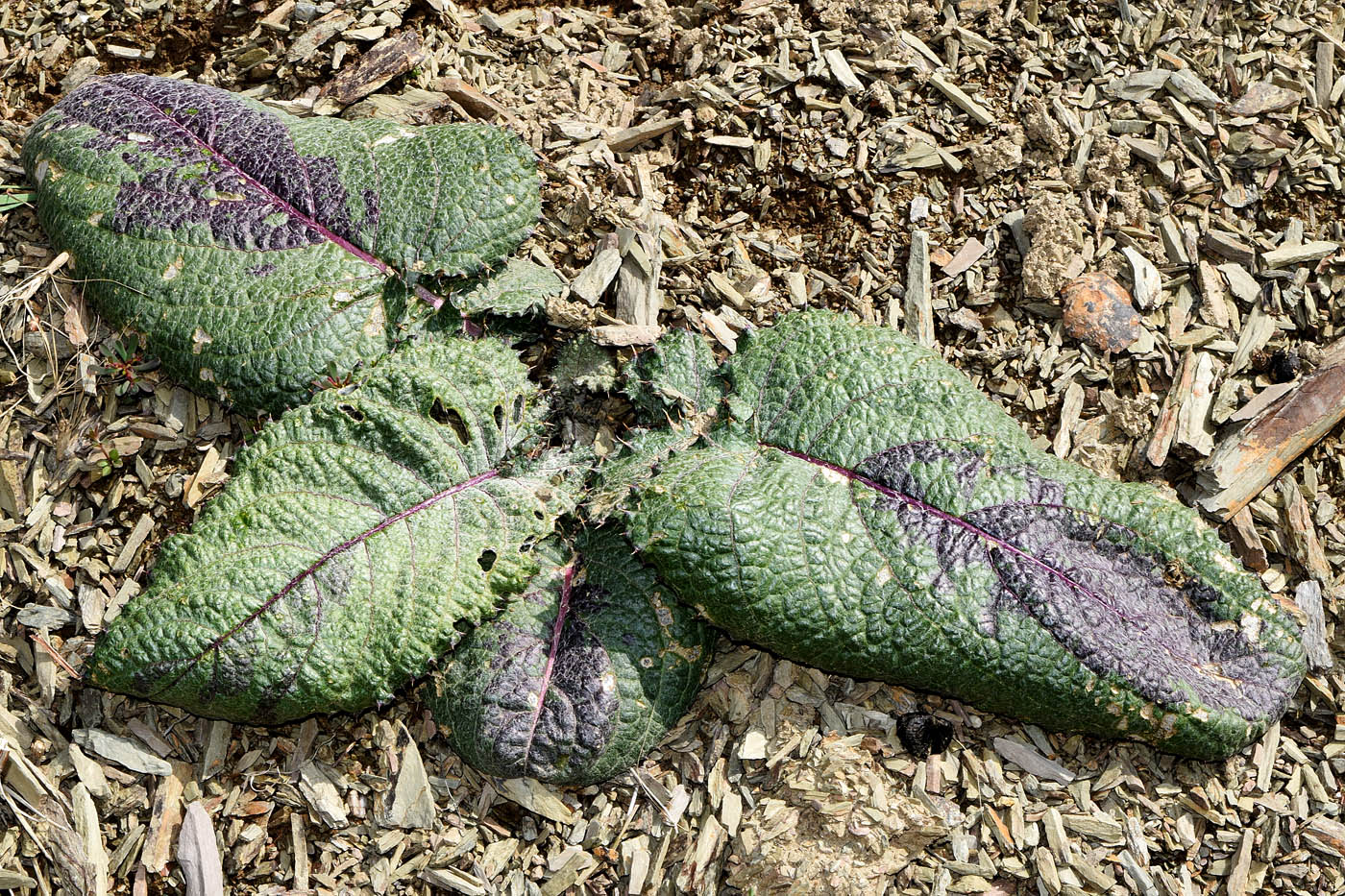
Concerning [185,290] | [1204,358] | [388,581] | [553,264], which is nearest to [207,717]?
[388,581]

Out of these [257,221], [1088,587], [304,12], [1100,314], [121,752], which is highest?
[304,12]

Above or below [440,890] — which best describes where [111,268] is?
above

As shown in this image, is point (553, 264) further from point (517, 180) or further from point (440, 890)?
point (440, 890)

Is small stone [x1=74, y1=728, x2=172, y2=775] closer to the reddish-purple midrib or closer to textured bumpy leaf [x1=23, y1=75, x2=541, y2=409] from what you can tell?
the reddish-purple midrib

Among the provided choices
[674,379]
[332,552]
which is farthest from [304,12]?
[332,552]

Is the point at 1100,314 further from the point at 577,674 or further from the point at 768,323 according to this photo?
the point at 577,674

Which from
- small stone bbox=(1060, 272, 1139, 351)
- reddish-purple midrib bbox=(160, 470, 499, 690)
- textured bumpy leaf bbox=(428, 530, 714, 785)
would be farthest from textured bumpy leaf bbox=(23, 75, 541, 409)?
small stone bbox=(1060, 272, 1139, 351)
